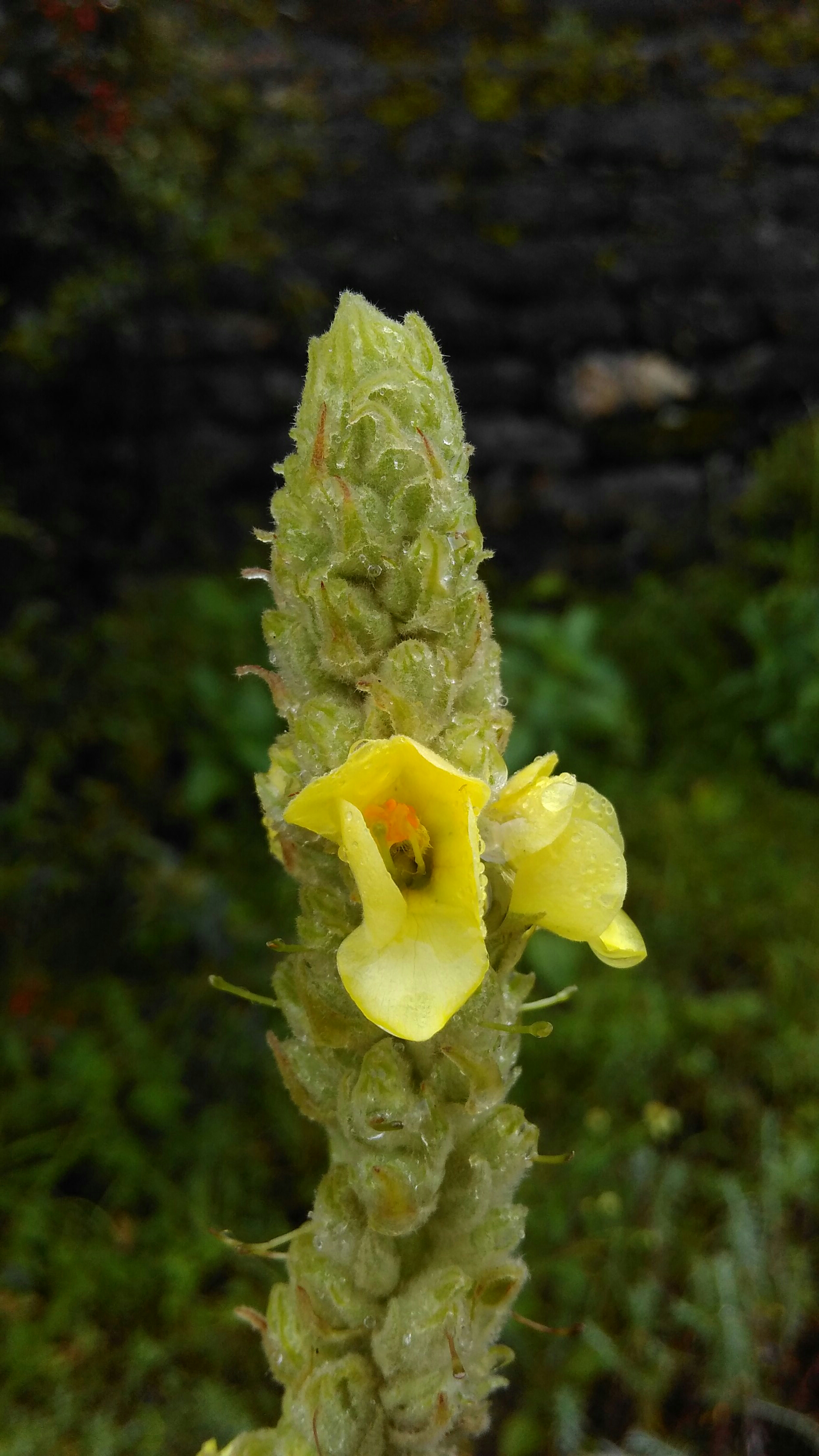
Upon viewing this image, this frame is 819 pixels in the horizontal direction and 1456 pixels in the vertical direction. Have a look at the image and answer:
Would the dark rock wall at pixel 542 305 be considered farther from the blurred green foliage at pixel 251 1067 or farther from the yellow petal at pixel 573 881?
the yellow petal at pixel 573 881

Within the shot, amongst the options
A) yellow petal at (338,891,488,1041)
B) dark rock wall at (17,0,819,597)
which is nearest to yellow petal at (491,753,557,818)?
yellow petal at (338,891,488,1041)

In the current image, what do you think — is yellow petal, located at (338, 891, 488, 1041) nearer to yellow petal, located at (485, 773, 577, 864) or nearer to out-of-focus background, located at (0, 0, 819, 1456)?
yellow petal, located at (485, 773, 577, 864)

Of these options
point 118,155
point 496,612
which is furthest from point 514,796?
point 496,612

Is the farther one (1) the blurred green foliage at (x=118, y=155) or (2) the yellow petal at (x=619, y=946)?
(1) the blurred green foliage at (x=118, y=155)

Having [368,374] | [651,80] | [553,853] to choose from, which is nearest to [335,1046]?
[553,853]

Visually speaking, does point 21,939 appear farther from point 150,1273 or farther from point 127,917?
point 150,1273

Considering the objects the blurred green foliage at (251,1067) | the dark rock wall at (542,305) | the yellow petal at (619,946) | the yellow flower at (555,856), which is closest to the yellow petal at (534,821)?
the yellow flower at (555,856)

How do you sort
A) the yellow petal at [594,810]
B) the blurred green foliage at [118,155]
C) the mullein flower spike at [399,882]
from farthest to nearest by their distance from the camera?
the blurred green foliage at [118,155]
the yellow petal at [594,810]
the mullein flower spike at [399,882]
